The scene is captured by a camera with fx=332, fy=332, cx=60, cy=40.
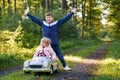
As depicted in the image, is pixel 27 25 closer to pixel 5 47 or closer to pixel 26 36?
pixel 26 36

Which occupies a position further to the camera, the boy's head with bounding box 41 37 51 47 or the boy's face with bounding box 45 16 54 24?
the boy's face with bounding box 45 16 54 24

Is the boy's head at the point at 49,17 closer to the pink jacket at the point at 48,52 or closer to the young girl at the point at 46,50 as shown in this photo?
the young girl at the point at 46,50

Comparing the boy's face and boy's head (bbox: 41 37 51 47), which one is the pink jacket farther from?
the boy's face

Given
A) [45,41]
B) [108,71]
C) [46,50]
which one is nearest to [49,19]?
[45,41]

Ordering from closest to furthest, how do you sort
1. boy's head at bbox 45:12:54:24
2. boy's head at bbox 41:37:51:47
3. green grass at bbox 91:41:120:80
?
green grass at bbox 91:41:120:80 → boy's head at bbox 41:37:51:47 → boy's head at bbox 45:12:54:24

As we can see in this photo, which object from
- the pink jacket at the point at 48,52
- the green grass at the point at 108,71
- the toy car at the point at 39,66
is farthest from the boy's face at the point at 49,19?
the green grass at the point at 108,71

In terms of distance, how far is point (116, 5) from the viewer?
52.6m

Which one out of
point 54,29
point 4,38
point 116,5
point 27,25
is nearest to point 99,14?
point 116,5

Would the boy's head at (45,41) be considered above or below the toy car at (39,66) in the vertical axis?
→ above

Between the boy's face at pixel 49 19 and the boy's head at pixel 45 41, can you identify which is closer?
the boy's head at pixel 45 41

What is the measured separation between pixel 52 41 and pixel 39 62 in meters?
1.37

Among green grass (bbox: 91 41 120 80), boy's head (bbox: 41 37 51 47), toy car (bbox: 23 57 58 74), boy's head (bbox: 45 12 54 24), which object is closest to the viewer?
green grass (bbox: 91 41 120 80)

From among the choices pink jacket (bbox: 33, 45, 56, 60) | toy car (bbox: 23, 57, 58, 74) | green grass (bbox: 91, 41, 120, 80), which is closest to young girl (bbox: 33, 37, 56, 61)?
pink jacket (bbox: 33, 45, 56, 60)

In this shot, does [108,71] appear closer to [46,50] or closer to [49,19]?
[46,50]
